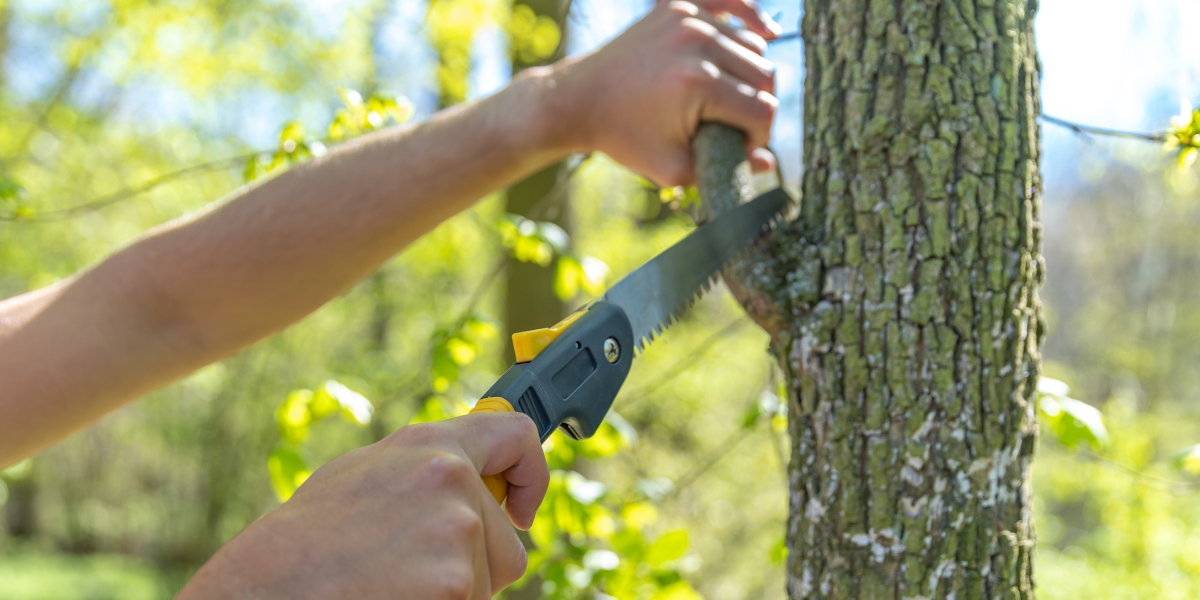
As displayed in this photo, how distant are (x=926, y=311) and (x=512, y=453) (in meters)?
0.82

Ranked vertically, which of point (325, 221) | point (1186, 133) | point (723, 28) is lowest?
point (325, 221)

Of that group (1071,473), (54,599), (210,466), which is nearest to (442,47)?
(1071,473)

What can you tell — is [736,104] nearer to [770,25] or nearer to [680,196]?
[770,25]

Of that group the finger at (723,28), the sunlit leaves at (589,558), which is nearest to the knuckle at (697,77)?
the finger at (723,28)

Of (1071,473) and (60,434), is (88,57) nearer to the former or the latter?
(60,434)

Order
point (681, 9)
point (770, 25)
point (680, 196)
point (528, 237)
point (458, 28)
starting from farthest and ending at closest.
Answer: point (458, 28)
point (528, 237)
point (680, 196)
point (770, 25)
point (681, 9)

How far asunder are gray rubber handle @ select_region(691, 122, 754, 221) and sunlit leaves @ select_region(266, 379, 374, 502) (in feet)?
3.42

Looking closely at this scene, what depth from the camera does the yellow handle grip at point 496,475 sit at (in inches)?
37.1

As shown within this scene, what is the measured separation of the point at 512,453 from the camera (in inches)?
36.4

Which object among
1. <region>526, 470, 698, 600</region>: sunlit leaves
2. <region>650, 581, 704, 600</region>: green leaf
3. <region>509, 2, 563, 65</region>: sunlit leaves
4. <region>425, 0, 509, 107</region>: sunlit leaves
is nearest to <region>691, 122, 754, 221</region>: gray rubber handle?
<region>526, 470, 698, 600</region>: sunlit leaves

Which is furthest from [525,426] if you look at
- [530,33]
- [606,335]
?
[530,33]

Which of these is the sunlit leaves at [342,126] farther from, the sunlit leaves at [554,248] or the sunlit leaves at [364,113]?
the sunlit leaves at [554,248]

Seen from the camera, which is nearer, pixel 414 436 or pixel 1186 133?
pixel 414 436

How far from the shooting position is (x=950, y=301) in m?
1.32
